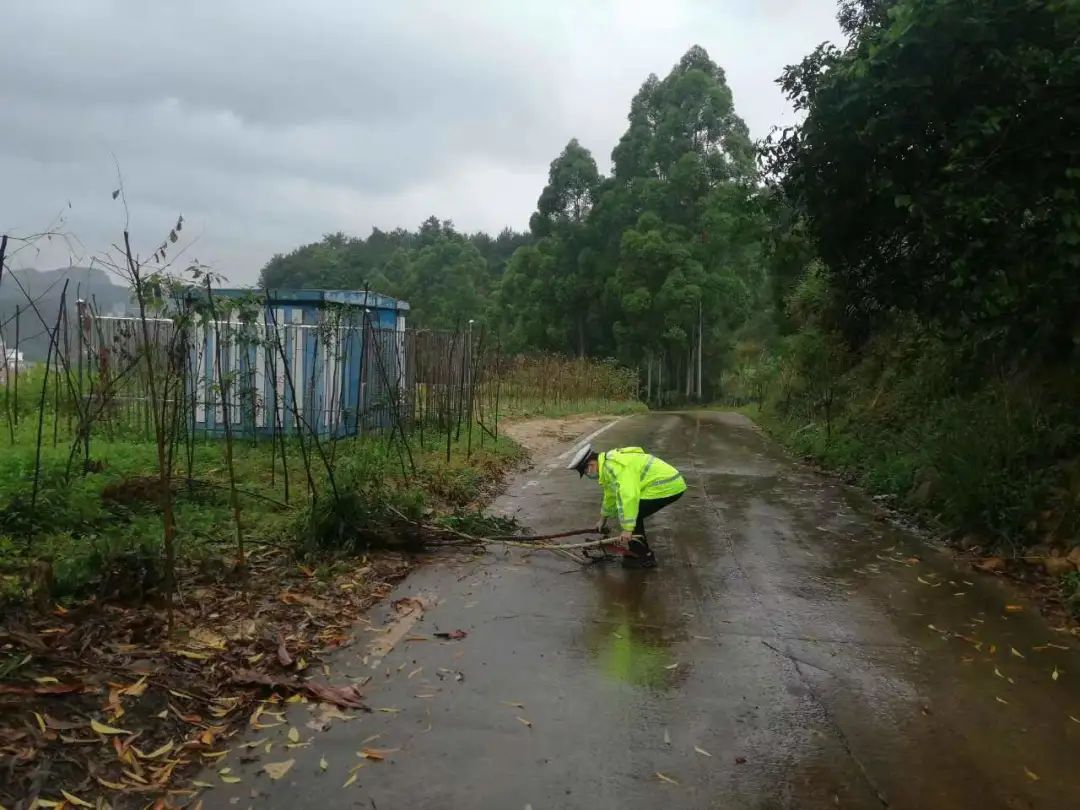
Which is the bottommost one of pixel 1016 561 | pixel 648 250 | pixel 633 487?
pixel 1016 561

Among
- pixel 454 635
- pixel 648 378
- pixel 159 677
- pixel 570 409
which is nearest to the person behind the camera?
pixel 159 677

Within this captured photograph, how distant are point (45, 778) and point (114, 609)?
1.68 meters

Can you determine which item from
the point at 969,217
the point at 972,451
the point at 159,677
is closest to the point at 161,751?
the point at 159,677

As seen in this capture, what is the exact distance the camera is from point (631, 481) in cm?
650

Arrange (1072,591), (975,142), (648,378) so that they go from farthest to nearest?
(648,378) < (975,142) < (1072,591)

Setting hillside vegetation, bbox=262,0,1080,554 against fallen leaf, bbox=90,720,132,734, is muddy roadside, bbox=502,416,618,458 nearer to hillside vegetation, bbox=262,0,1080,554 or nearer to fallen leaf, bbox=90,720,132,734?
hillside vegetation, bbox=262,0,1080,554

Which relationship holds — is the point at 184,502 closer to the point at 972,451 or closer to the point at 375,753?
the point at 375,753

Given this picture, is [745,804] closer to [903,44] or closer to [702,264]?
[903,44]

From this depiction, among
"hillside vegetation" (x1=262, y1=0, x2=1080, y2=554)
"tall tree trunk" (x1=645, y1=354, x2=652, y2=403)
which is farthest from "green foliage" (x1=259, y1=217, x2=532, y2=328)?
"hillside vegetation" (x1=262, y1=0, x2=1080, y2=554)

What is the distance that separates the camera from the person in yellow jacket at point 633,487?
6445 millimetres

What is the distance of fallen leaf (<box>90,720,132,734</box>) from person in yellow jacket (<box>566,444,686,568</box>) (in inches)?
150

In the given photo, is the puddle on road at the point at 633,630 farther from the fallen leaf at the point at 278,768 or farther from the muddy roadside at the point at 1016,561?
the muddy roadside at the point at 1016,561

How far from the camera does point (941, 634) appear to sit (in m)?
5.29

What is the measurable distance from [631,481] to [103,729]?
160 inches
